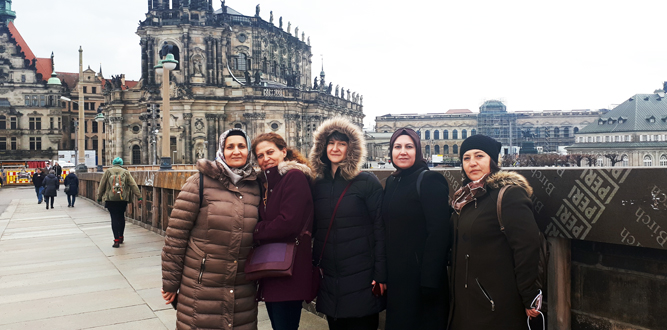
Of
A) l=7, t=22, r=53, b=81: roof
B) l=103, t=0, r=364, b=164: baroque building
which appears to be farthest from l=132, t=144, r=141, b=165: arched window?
l=7, t=22, r=53, b=81: roof

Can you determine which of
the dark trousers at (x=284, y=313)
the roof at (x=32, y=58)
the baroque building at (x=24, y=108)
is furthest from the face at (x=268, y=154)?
the roof at (x=32, y=58)

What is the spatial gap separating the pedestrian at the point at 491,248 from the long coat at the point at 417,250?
0.11 m

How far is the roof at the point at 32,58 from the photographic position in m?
77.2

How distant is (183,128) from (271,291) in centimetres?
5195

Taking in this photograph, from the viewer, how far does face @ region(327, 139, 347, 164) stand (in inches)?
142

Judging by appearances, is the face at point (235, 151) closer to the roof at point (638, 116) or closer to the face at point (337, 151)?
the face at point (337, 151)

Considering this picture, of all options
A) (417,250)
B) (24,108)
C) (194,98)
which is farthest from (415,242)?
(24,108)

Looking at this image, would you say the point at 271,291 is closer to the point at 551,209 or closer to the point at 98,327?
the point at 551,209

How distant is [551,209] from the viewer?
128 inches

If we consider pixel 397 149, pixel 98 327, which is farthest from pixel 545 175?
pixel 98 327

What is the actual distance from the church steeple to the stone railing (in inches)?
3572

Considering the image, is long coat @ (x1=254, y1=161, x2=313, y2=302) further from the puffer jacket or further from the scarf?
the scarf

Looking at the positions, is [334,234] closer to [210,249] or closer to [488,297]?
[210,249]

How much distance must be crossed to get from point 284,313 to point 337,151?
4.06 feet
